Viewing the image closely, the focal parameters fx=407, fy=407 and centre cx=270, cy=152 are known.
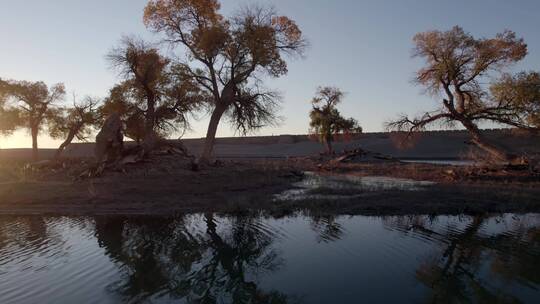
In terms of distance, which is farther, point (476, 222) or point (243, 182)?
point (243, 182)

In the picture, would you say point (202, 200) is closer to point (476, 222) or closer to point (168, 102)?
point (476, 222)

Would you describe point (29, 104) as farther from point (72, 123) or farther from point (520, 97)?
point (520, 97)

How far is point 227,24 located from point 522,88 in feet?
62.7

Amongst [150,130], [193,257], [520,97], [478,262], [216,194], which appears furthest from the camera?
[150,130]

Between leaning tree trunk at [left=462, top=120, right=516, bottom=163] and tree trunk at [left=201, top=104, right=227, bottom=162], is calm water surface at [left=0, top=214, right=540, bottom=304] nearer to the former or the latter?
leaning tree trunk at [left=462, top=120, right=516, bottom=163]

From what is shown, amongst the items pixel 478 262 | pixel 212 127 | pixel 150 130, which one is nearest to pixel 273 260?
pixel 478 262

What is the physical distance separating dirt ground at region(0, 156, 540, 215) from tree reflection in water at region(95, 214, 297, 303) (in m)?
2.33

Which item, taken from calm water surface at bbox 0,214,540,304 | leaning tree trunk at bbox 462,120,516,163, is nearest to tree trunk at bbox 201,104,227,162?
calm water surface at bbox 0,214,540,304

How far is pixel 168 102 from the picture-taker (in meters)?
32.6

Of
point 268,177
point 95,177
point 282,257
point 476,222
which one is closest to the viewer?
point 282,257

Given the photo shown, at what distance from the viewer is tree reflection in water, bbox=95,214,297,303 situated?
7.73 meters

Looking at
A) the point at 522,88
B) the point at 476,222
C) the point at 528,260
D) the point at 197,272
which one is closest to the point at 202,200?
the point at 197,272

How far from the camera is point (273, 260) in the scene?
9.82 metres

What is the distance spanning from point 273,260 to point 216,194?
35.6 feet
